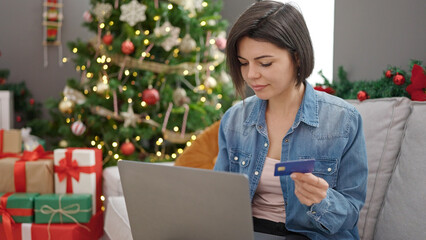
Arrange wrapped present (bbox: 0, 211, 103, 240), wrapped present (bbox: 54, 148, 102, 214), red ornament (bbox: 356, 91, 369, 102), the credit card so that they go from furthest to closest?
wrapped present (bbox: 54, 148, 102, 214), wrapped present (bbox: 0, 211, 103, 240), red ornament (bbox: 356, 91, 369, 102), the credit card

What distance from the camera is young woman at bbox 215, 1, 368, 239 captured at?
1.20 m

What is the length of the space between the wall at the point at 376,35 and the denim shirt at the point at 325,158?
738 mm

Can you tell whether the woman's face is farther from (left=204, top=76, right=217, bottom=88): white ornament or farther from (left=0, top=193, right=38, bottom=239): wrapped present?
(left=204, top=76, right=217, bottom=88): white ornament

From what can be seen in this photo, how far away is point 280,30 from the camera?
1.18 metres

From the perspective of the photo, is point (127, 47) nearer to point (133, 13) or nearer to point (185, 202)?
point (133, 13)

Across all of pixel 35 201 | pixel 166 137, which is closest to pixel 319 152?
pixel 35 201

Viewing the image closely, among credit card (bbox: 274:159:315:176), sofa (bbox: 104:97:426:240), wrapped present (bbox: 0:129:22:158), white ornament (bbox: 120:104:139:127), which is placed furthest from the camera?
white ornament (bbox: 120:104:139:127)

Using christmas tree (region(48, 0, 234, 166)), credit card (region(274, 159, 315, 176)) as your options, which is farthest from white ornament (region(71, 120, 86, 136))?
credit card (region(274, 159, 315, 176))

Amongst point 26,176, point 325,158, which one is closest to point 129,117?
point 26,176

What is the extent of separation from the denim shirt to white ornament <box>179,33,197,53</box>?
1632 mm

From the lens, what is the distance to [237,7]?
3531mm

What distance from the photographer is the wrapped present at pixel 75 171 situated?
229 centimetres

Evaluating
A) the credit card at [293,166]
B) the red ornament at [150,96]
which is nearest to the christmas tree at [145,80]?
the red ornament at [150,96]

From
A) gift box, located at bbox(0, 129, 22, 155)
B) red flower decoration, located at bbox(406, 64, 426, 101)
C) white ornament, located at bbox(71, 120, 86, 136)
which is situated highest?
red flower decoration, located at bbox(406, 64, 426, 101)
